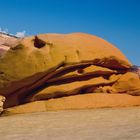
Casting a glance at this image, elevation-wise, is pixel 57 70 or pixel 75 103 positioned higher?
pixel 57 70

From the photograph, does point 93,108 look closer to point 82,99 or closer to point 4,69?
point 82,99

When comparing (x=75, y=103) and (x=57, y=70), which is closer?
(x=75, y=103)

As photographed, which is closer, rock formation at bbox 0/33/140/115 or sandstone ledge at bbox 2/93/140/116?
sandstone ledge at bbox 2/93/140/116

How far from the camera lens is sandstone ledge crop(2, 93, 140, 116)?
64.7ft

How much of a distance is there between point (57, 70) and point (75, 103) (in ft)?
7.03

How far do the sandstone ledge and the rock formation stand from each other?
0.58 meters

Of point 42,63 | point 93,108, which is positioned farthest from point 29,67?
point 93,108

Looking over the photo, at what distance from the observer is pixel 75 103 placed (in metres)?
19.9

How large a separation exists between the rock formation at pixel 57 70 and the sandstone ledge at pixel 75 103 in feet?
1.90

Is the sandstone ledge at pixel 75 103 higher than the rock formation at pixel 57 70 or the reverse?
the reverse

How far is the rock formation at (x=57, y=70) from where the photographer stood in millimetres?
20219

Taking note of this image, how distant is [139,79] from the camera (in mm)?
23438

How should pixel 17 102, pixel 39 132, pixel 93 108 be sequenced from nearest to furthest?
pixel 39 132 < pixel 93 108 < pixel 17 102

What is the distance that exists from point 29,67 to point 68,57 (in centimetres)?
224
